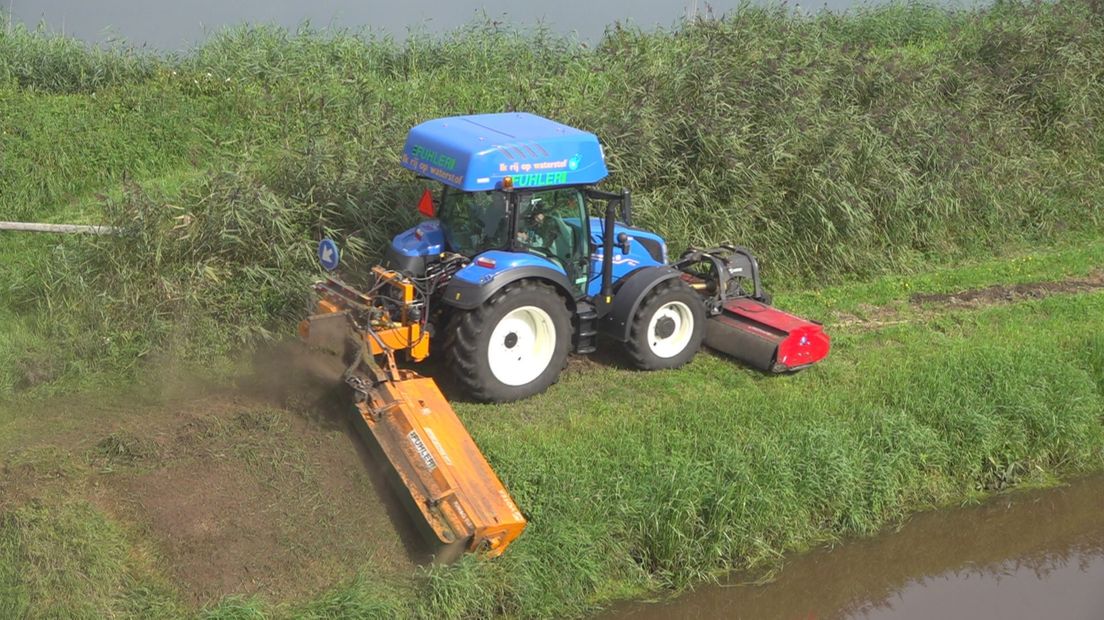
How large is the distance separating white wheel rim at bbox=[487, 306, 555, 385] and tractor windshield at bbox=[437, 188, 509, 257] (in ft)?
1.75

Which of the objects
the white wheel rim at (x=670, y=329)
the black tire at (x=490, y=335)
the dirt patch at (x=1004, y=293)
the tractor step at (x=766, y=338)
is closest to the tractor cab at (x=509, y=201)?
the black tire at (x=490, y=335)

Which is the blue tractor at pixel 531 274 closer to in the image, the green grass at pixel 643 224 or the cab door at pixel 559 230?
the cab door at pixel 559 230

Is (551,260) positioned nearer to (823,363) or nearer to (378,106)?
(823,363)

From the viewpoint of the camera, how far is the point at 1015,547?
7.77 metres

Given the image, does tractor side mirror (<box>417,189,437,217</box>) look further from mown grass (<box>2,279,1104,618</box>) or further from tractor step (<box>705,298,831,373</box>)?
tractor step (<box>705,298,831,373</box>)

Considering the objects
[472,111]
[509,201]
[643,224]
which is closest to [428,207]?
[509,201]

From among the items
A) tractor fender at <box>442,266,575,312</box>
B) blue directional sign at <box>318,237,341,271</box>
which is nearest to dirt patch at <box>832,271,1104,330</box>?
tractor fender at <box>442,266,575,312</box>

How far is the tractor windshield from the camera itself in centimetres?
794

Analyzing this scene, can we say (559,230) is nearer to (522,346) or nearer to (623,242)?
(623,242)

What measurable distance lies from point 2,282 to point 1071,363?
8.36m

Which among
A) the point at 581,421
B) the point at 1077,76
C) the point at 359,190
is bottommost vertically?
the point at 581,421

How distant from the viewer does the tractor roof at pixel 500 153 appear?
24.8ft

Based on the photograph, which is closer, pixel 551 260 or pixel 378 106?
pixel 551 260

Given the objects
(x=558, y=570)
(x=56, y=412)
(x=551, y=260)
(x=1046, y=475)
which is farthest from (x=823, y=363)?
(x=56, y=412)
